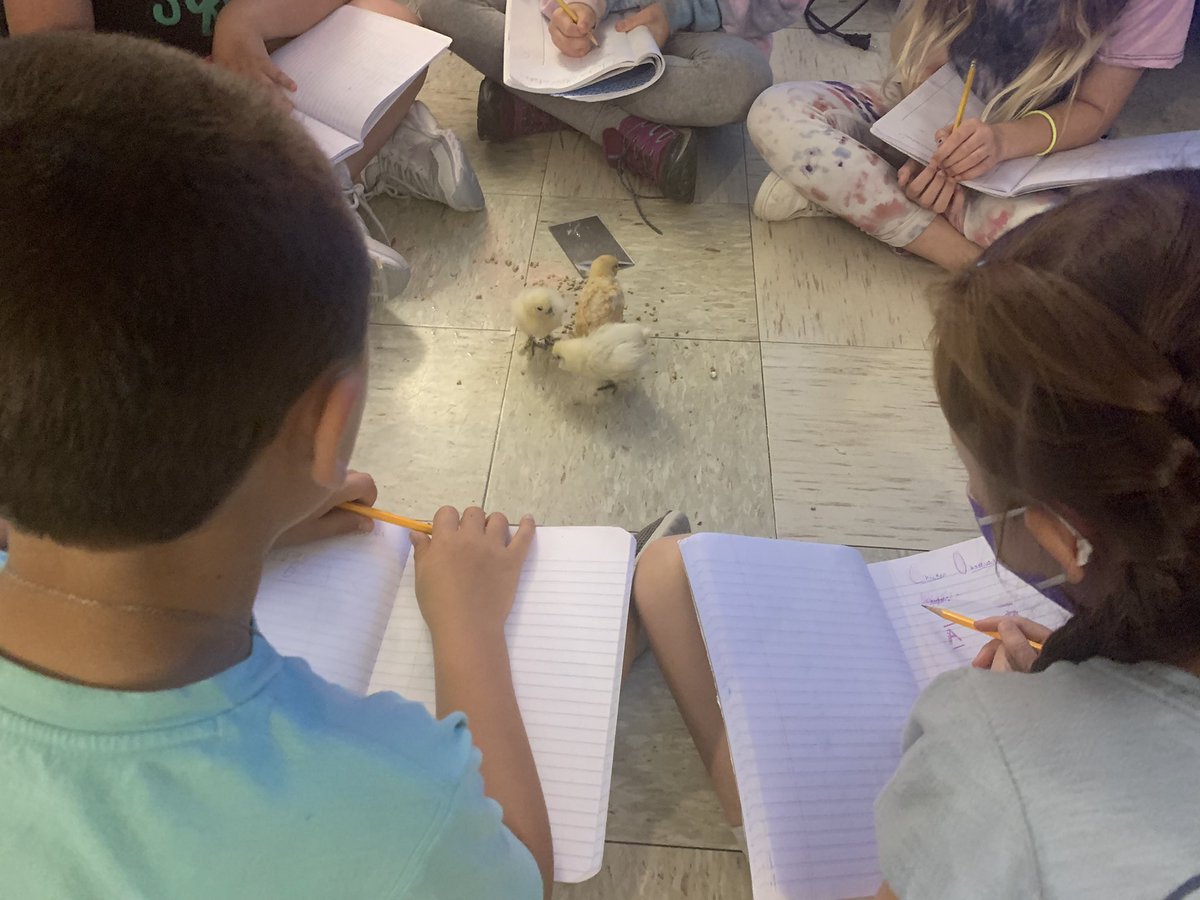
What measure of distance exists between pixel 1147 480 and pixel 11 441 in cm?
48

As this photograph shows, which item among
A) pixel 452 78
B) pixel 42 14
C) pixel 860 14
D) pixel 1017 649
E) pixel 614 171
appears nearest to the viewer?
pixel 1017 649

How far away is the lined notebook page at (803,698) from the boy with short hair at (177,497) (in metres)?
0.28

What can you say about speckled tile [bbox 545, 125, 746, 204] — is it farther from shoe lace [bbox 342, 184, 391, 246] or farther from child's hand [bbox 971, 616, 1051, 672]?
child's hand [bbox 971, 616, 1051, 672]

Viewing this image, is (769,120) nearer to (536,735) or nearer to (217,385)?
(536,735)

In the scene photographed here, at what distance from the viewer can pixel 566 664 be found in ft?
2.35

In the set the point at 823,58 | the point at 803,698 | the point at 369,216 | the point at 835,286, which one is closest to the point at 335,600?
the point at 803,698

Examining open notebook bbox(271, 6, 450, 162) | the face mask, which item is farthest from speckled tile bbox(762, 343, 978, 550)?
open notebook bbox(271, 6, 450, 162)

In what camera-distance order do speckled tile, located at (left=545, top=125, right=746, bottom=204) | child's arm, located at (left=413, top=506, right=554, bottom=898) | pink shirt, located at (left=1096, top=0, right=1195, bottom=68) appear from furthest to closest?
speckled tile, located at (left=545, top=125, right=746, bottom=204) → pink shirt, located at (left=1096, top=0, right=1195, bottom=68) → child's arm, located at (left=413, top=506, right=554, bottom=898)

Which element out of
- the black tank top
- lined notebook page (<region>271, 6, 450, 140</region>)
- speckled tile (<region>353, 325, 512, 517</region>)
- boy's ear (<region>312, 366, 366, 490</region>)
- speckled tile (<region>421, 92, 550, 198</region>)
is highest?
boy's ear (<region>312, 366, 366, 490</region>)

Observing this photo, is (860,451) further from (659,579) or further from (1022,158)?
(1022,158)

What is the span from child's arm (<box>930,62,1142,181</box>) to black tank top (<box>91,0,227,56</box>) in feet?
3.58

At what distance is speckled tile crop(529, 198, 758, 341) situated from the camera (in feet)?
4.10

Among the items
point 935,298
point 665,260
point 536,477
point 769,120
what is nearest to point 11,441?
Answer: point 935,298

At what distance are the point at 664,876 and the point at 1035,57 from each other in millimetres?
1205
